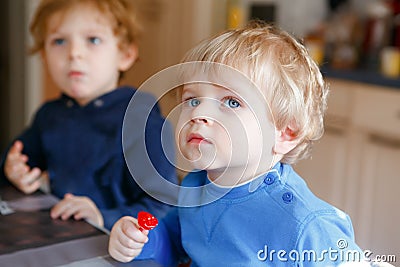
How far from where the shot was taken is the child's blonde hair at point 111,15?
131 centimetres

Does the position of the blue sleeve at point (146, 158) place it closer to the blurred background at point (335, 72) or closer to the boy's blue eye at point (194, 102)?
the boy's blue eye at point (194, 102)

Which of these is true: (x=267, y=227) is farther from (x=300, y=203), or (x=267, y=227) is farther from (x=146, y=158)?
(x=146, y=158)

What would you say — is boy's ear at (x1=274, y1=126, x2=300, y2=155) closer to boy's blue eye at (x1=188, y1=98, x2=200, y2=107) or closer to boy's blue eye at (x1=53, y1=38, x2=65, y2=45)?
boy's blue eye at (x1=188, y1=98, x2=200, y2=107)

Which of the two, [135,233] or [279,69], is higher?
[279,69]

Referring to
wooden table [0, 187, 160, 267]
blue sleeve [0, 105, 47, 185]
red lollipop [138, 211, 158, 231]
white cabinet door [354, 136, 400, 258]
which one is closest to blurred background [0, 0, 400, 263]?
white cabinet door [354, 136, 400, 258]

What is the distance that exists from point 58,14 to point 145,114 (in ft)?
1.15

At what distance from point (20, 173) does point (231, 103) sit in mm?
644

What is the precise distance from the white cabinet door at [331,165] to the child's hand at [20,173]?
1.36m

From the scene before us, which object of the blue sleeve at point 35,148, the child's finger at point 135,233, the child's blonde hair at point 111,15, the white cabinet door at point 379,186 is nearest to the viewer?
the child's finger at point 135,233

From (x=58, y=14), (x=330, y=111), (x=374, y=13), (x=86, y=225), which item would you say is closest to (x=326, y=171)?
(x=330, y=111)

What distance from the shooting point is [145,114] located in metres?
Result: 1.12

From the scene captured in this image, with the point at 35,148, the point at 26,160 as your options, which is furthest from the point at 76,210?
the point at 35,148

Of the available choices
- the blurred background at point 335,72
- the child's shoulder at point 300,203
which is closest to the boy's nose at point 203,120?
the child's shoulder at point 300,203

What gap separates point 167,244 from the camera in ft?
3.02
